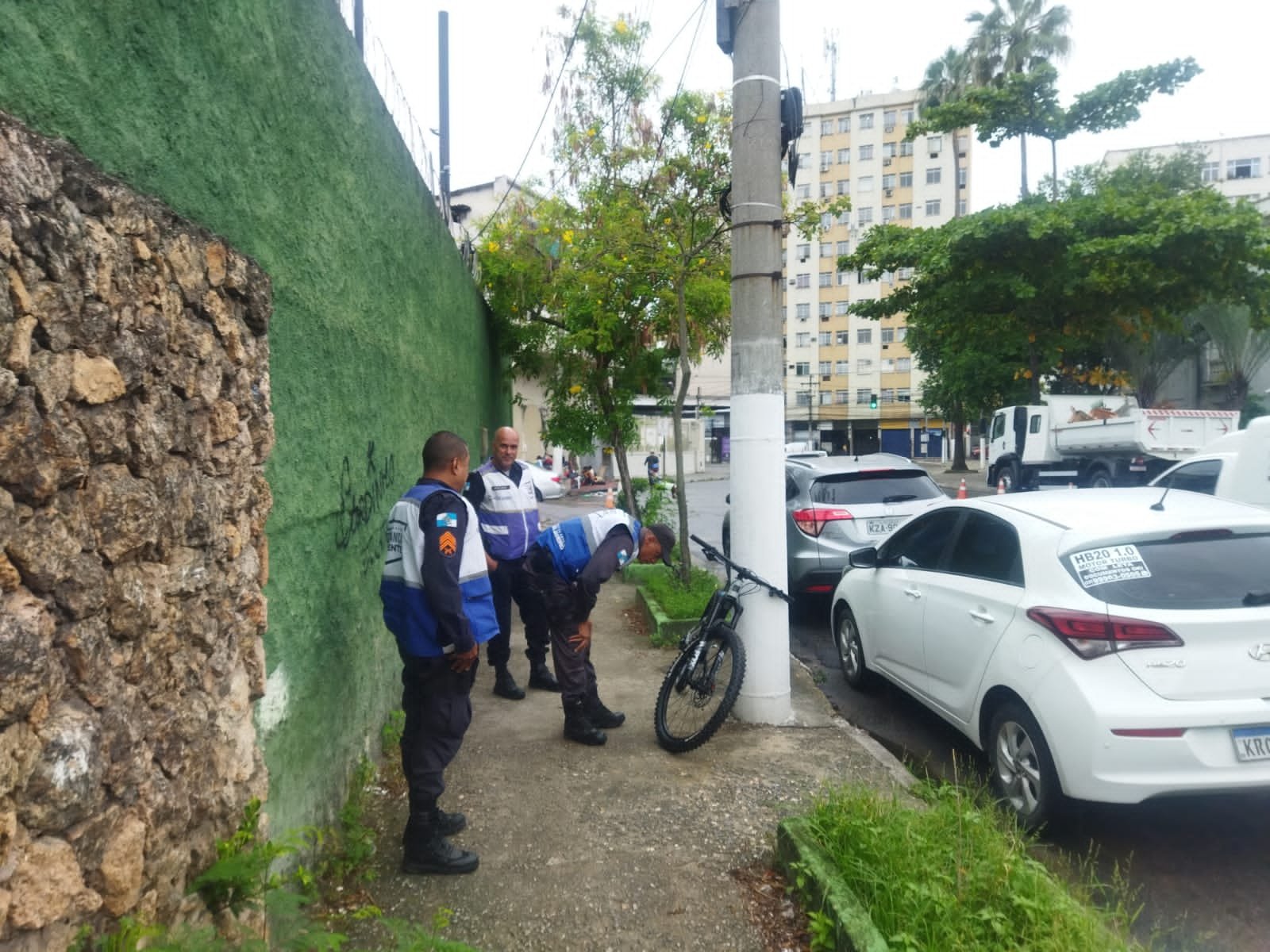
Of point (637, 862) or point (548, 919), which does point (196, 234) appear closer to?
point (548, 919)

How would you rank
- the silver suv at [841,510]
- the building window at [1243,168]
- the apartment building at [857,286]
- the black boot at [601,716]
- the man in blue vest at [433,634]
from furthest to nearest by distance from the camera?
1. the apartment building at [857,286]
2. the building window at [1243,168]
3. the silver suv at [841,510]
4. the black boot at [601,716]
5. the man in blue vest at [433,634]

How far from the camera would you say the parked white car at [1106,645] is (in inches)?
137

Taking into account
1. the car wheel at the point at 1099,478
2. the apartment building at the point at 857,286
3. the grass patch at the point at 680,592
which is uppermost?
the apartment building at the point at 857,286

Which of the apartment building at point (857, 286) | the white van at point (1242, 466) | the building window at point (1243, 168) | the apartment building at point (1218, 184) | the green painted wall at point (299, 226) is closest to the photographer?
the green painted wall at point (299, 226)

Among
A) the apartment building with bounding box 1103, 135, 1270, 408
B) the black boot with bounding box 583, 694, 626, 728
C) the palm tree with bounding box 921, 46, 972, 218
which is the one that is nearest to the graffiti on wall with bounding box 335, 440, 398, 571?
the black boot with bounding box 583, 694, 626, 728

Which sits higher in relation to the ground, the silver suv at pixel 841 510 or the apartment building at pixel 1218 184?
the apartment building at pixel 1218 184

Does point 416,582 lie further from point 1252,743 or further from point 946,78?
point 946,78

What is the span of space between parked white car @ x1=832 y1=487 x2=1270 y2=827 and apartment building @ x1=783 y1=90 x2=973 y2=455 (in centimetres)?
5823

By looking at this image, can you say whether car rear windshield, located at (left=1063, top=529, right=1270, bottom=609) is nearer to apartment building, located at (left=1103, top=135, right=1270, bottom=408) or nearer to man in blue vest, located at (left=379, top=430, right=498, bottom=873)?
man in blue vest, located at (left=379, top=430, right=498, bottom=873)

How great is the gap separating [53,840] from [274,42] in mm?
2642

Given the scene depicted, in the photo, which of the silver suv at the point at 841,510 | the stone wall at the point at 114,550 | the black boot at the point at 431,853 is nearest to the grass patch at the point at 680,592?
the silver suv at the point at 841,510

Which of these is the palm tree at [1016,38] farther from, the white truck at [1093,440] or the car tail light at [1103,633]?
the car tail light at [1103,633]

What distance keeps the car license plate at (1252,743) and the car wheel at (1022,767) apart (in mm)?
667

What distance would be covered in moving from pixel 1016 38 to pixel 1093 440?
20.8m
